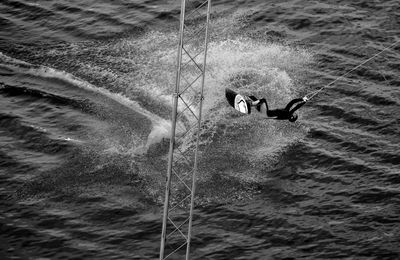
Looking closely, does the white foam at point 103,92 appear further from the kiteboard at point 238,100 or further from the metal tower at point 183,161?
the kiteboard at point 238,100

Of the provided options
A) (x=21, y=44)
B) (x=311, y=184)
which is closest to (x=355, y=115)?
(x=311, y=184)

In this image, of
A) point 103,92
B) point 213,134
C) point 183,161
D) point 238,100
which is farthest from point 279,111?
point 103,92

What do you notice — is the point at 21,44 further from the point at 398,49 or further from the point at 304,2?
the point at 398,49

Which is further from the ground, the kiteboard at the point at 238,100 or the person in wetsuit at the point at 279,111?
the kiteboard at the point at 238,100

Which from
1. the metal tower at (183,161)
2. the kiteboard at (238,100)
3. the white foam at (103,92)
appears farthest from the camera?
the white foam at (103,92)

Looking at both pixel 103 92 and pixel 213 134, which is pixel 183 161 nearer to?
pixel 213 134

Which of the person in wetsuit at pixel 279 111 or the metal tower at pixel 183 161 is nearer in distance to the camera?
the metal tower at pixel 183 161

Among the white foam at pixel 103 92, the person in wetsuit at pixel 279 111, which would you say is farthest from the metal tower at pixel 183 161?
the person in wetsuit at pixel 279 111
